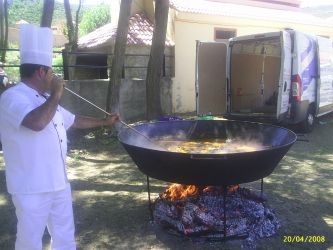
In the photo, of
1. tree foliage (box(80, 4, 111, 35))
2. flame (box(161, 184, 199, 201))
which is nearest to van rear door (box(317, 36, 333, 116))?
flame (box(161, 184, 199, 201))

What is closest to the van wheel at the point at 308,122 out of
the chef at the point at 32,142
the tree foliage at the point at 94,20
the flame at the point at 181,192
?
the flame at the point at 181,192

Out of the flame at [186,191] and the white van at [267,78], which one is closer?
the flame at [186,191]

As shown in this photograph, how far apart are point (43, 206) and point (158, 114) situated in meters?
6.83

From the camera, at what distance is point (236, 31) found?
13.8m

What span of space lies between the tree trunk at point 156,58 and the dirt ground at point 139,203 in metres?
1.89

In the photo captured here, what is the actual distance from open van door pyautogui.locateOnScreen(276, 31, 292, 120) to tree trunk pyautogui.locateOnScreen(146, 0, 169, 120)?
2.81 m

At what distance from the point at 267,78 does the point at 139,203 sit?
657cm

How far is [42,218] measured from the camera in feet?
9.32

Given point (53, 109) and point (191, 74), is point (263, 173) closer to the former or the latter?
point (53, 109)

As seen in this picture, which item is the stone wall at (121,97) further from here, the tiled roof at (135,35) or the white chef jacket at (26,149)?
the white chef jacket at (26,149)

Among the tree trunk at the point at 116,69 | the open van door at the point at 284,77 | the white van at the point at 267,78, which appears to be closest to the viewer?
the open van door at the point at 284,77

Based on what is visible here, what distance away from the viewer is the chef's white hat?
271 cm

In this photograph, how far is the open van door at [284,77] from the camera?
25.7 feet

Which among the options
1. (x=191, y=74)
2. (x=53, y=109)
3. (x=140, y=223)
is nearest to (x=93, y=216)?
(x=140, y=223)
